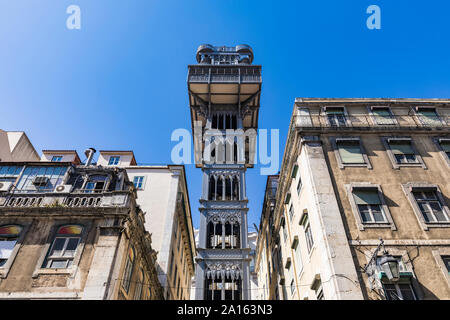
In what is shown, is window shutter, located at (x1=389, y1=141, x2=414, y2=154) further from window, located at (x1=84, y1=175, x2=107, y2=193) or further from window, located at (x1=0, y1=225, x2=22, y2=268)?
window, located at (x1=0, y1=225, x2=22, y2=268)

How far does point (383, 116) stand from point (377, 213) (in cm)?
832

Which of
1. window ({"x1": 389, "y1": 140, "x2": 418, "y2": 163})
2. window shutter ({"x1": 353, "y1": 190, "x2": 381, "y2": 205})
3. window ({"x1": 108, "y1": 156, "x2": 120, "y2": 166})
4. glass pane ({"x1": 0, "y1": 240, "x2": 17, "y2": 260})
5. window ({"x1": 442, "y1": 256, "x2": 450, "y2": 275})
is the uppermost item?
window ({"x1": 108, "y1": 156, "x2": 120, "y2": 166})

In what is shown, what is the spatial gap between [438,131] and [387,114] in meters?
3.20

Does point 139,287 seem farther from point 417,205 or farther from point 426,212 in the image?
point 426,212

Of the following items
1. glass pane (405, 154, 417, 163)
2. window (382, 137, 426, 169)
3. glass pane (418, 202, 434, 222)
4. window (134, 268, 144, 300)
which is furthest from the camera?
window (134, 268, 144, 300)

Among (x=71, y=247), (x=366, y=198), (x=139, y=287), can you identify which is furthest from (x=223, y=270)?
(x=366, y=198)

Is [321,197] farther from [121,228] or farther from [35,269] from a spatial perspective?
[35,269]

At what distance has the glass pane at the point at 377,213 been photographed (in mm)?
15383

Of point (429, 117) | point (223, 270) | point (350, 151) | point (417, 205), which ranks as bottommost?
point (417, 205)

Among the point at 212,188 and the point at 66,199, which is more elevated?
the point at 212,188

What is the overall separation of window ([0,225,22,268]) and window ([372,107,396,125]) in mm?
23693

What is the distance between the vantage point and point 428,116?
2064 cm

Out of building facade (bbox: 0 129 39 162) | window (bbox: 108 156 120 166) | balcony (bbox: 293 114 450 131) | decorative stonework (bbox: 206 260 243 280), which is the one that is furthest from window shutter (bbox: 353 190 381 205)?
building facade (bbox: 0 129 39 162)

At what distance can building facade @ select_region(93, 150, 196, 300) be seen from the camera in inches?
1080
